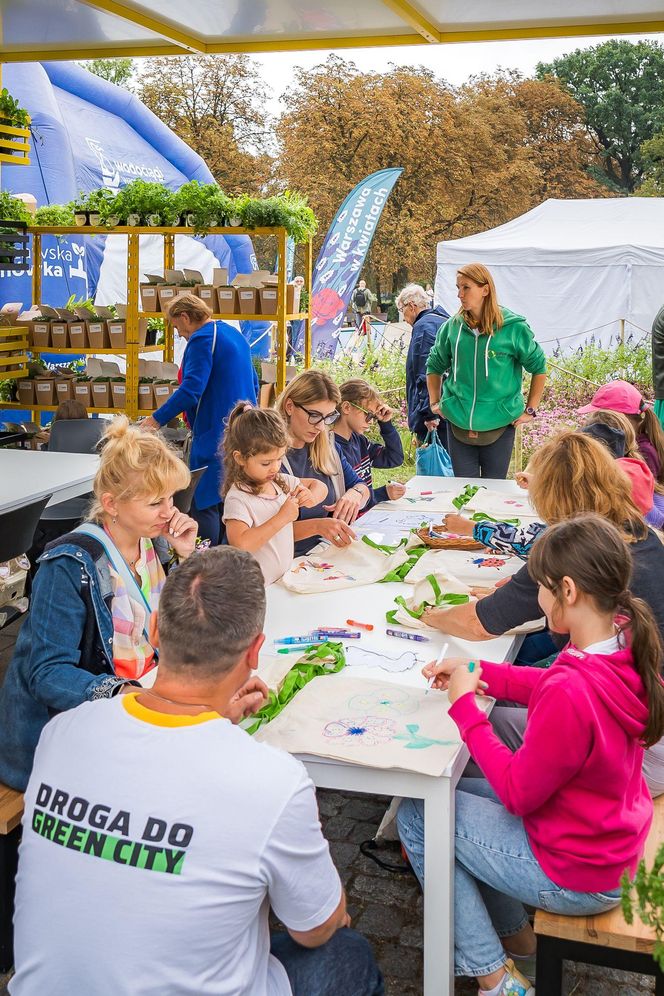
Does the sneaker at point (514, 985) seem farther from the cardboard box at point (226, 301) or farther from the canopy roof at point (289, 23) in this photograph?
the cardboard box at point (226, 301)

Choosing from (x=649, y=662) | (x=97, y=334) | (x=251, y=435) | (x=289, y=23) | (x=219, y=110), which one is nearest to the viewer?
(x=649, y=662)

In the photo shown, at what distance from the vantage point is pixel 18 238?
650 centimetres

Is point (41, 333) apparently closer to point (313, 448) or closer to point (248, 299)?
point (248, 299)

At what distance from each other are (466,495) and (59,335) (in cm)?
393

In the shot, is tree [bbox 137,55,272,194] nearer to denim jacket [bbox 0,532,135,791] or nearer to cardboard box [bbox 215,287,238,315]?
cardboard box [bbox 215,287,238,315]

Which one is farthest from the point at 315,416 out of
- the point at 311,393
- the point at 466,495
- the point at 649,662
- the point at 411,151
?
the point at 411,151

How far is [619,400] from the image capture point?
12.9 feet

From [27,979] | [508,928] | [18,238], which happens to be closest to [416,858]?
[508,928]

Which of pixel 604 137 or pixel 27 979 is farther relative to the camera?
pixel 604 137

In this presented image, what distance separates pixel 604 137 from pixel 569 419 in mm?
15811

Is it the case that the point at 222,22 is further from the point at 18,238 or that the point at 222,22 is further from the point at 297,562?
the point at 297,562

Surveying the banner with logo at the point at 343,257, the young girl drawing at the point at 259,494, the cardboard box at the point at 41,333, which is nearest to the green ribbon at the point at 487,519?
the young girl drawing at the point at 259,494

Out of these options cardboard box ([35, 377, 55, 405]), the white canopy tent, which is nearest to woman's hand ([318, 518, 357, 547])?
cardboard box ([35, 377, 55, 405])

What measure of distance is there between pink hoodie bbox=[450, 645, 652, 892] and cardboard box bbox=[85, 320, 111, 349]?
19.1ft
